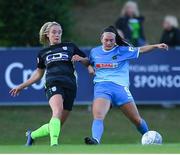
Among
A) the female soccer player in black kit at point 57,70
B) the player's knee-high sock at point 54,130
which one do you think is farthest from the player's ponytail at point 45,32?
the player's knee-high sock at point 54,130

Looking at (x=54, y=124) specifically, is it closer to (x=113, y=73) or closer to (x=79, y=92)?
(x=113, y=73)

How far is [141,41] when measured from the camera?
70.2 ft

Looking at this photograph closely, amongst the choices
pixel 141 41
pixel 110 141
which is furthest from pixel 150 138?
pixel 141 41

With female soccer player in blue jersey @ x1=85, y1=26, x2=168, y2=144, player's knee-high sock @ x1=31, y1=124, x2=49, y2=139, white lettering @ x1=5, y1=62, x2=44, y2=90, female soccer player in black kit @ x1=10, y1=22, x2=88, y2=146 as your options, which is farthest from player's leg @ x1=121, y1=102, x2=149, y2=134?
white lettering @ x1=5, y1=62, x2=44, y2=90

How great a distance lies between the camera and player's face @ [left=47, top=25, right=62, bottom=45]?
1342cm

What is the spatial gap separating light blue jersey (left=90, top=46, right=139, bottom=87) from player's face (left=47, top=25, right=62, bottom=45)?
69 centimetres

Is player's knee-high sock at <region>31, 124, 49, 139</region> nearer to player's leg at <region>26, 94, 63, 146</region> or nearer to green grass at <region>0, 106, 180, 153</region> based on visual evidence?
player's leg at <region>26, 94, 63, 146</region>

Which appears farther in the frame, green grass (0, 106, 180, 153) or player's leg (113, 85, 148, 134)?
green grass (0, 106, 180, 153)

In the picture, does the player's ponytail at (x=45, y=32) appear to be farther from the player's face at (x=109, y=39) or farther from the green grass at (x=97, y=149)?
the green grass at (x=97, y=149)

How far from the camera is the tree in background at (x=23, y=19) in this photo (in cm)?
2248

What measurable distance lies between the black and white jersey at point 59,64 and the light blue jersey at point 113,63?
36 cm

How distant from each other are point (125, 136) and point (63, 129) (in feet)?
4.69

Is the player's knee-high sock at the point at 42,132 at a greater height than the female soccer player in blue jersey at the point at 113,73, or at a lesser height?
lesser

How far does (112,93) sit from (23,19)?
937 cm
